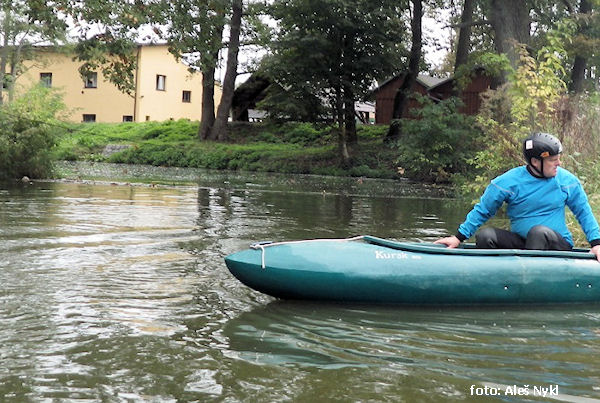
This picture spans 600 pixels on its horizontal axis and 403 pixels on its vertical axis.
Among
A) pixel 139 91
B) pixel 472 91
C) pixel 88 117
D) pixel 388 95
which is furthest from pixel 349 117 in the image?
pixel 88 117

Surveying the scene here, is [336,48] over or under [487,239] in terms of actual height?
over

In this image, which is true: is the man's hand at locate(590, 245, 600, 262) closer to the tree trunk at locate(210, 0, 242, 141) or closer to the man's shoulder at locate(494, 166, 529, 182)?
the man's shoulder at locate(494, 166, 529, 182)

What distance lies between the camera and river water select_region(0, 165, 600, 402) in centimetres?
378

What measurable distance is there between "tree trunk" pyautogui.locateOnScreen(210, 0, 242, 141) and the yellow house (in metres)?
9.60

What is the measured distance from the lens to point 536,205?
5.80 meters

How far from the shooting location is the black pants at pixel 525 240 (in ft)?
19.0

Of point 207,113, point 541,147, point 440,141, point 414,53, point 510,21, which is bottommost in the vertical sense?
point 541,147

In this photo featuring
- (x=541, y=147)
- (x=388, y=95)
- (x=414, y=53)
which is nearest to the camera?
(x=541, y=147)

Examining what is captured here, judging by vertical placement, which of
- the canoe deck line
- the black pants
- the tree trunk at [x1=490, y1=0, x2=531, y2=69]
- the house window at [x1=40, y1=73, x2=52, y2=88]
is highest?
the tree trunk at [x1=490, y1=0, x2=531, y2=69]

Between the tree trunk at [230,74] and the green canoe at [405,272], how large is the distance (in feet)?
80.7

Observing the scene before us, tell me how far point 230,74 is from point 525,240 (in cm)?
2641

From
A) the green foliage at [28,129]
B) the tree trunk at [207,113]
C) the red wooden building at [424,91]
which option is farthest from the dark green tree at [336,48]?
the green foliage at [28,129]

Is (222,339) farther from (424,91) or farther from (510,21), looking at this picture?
(424,91)

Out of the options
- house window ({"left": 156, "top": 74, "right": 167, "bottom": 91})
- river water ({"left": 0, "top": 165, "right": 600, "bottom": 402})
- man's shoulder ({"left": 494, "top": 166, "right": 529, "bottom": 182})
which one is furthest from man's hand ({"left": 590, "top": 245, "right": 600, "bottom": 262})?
house window ({"left": 156, "top": 74, "right": 167, "bottom": 91})
